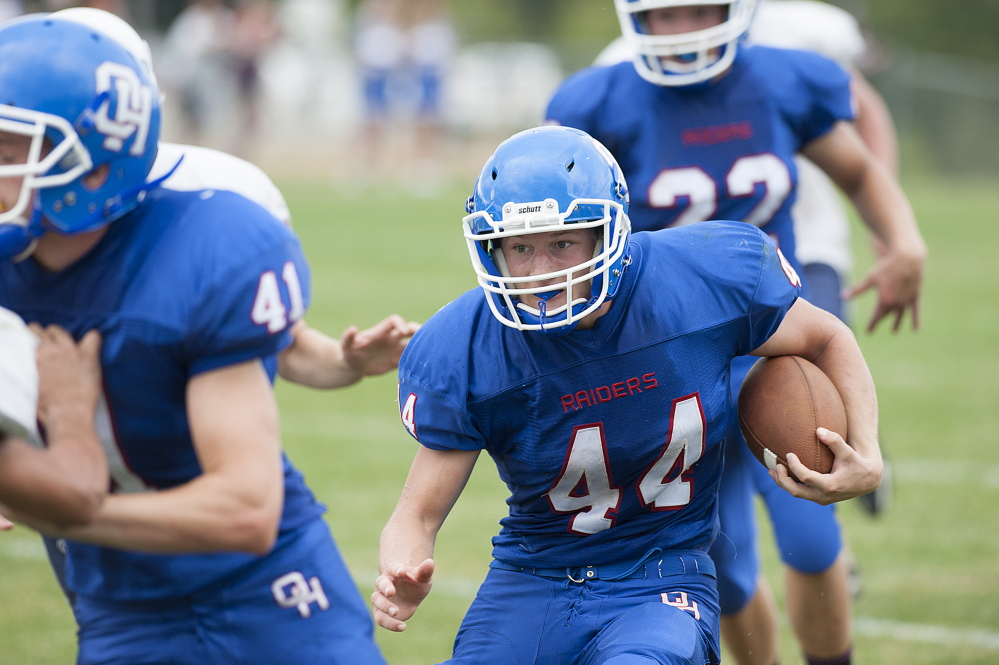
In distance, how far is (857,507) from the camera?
6246 millimetres

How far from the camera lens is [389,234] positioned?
14.9 metres

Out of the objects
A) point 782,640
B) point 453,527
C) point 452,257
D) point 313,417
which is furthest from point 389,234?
point 782,640

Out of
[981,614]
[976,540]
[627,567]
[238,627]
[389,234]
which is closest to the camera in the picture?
[238,627]

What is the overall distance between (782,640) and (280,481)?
2910 mm

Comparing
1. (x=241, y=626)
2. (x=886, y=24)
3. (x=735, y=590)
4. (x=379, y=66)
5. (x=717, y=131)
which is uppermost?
(x=717, y=131)

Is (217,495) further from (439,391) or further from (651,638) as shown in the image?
(651,638)

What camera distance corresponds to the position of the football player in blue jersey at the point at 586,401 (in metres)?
2.82

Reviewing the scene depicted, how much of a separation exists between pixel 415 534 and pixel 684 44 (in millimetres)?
1900

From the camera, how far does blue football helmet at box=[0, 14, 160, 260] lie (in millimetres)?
2408

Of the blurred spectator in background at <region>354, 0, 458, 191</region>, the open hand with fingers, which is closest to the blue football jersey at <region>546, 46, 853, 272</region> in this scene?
the open hand with fingers

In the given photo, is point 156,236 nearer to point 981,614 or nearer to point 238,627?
point 238,627

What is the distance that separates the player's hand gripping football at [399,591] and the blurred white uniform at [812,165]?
9.44 ft

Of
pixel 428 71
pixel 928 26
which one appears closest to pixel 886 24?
pixel 928 26

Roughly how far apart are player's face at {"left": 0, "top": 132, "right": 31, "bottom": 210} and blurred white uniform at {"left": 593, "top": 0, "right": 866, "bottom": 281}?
118 inches
